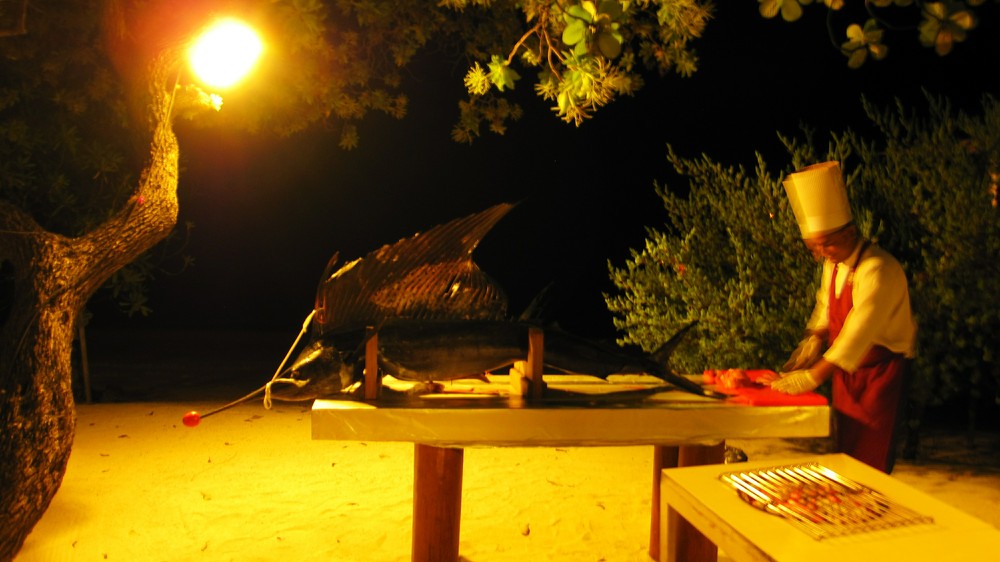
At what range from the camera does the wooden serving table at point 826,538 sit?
6.86 ft

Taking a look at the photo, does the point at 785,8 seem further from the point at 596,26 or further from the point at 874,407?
the point at 874,407

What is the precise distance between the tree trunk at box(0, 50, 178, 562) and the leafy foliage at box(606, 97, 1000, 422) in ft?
14.6

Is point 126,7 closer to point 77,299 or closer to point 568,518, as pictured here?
point 77,299

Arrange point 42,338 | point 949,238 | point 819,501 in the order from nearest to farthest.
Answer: point 819,501 → point 42,338 → point 949,238

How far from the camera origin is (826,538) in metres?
2.18

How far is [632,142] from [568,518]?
9.72m

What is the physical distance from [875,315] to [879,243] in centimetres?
321

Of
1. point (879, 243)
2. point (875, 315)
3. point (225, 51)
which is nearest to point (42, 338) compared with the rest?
point (225, 51)

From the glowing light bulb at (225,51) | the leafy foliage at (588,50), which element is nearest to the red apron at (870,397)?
the leafy foliage at (588,50)

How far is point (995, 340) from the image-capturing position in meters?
5.41

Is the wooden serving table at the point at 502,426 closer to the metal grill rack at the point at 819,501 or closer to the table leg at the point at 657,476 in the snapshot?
the metal grill rack at the point at 819,501

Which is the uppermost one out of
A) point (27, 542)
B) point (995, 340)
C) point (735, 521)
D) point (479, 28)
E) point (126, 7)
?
point (479, 28)

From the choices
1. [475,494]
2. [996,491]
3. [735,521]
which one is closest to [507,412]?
[735,521]

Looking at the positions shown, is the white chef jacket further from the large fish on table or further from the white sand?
the white sand
